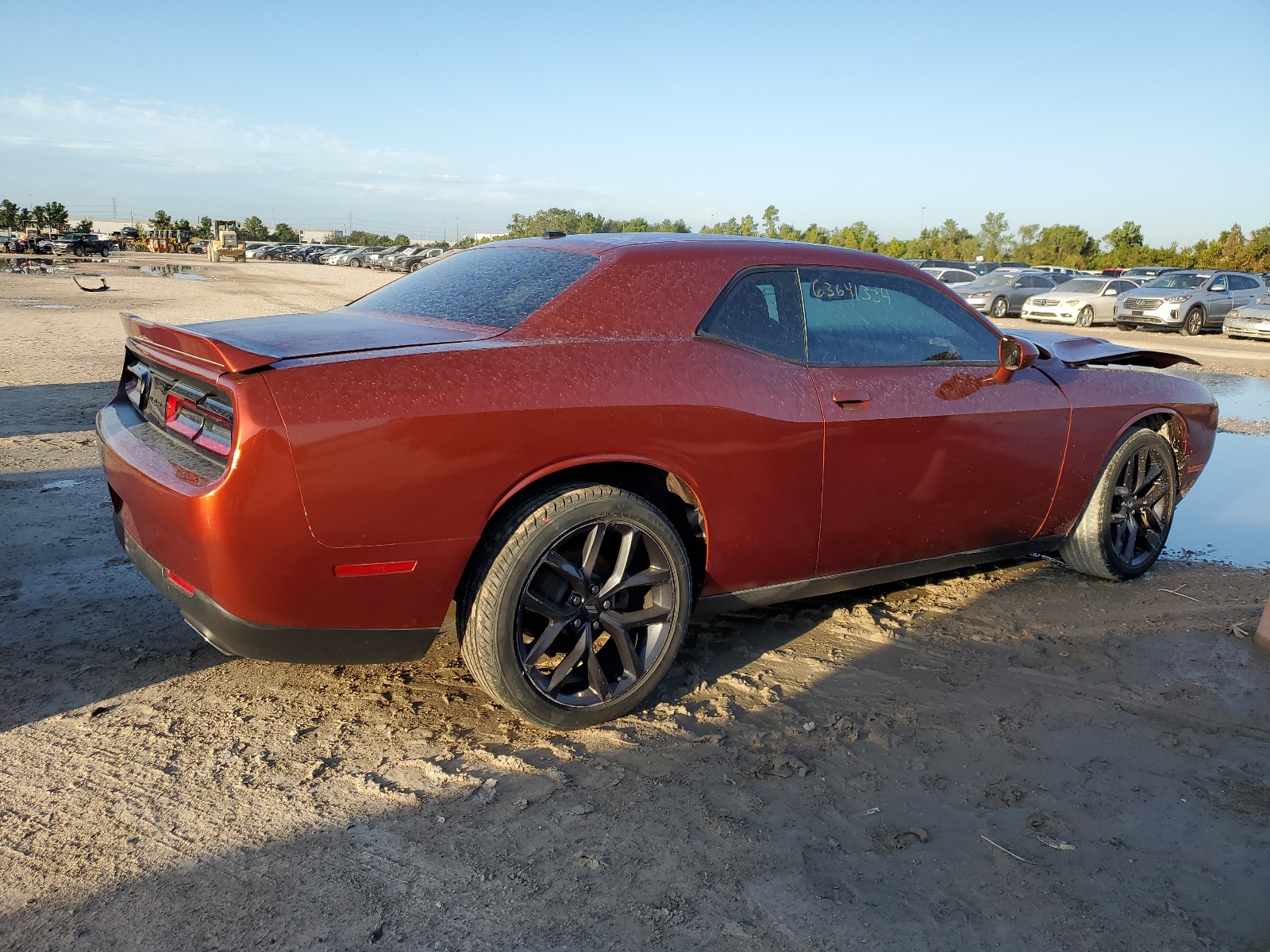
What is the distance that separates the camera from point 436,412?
272cm

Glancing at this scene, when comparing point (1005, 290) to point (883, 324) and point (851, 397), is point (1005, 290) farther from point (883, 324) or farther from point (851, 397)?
point (851, 397)

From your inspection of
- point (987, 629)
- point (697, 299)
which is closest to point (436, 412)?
point (697, 299)

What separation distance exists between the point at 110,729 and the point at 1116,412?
4.37 metres

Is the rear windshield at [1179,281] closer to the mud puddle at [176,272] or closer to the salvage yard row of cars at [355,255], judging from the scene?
the mud puddle at [176,272]

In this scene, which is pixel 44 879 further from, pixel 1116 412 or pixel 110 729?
pixel 1116 412

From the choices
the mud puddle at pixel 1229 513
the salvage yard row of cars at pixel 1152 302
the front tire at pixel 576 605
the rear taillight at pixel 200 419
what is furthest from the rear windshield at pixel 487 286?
the salvage yard row of cars at pixel 1152 302

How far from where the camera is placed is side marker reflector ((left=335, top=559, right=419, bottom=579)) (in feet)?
8.82

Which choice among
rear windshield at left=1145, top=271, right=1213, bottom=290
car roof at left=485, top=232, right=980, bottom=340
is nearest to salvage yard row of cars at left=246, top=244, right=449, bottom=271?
rear windshield at left=1145, top=271, right=1213, bottom=290

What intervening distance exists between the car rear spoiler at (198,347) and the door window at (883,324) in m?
1.93

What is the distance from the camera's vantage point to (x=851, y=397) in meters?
3.58

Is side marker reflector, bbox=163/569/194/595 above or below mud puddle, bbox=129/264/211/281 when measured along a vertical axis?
below

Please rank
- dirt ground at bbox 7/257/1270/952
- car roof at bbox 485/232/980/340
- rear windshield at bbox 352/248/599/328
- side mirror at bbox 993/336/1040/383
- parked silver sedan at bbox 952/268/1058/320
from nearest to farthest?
1. dirt ground at bbox 7/257/1270/952
2. car roof at bbox 485/232/980/340
3. rear windshield at bbox 352/248/599/328
4. side mirror at bbox 993/336/1040/383
5. parked silver sedan at bbox 952/268/1058/320

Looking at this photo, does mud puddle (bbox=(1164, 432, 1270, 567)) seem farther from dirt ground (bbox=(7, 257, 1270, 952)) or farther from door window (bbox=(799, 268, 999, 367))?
door window (bbox=(799, 268, 999, 367))

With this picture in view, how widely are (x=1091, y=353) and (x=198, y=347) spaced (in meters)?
4.03
